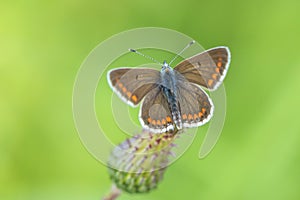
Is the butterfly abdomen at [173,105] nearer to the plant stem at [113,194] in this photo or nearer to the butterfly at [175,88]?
the butterfly at [175,88]

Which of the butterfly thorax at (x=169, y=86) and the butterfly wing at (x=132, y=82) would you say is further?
the butterfly thorax at (x=169, y=86)

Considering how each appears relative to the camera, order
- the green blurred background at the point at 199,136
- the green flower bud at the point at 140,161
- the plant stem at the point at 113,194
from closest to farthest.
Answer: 1. the plant stem at the point at 113,194
2. the green flower bud at the point at 140,161
3. the green blurred background at the point at 199,136

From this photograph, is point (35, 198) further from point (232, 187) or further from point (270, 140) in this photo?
point (270, 140)

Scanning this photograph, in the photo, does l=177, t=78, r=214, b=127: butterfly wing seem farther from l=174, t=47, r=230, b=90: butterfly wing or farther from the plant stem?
the plant stem

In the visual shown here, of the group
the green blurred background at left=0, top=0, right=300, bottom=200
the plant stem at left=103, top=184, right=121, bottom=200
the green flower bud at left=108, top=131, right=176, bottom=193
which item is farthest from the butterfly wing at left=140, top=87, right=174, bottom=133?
the green blurred background at left=0, top=0, right=300, bottom=200

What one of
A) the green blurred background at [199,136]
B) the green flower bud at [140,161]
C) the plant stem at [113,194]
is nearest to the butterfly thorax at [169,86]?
the green flower bud at [140,161]

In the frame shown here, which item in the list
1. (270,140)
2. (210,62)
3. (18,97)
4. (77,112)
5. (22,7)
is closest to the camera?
(210,62)

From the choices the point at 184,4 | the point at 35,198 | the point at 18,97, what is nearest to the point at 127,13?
the point at 184,4

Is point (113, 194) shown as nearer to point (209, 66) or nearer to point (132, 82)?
point (132, 82)
